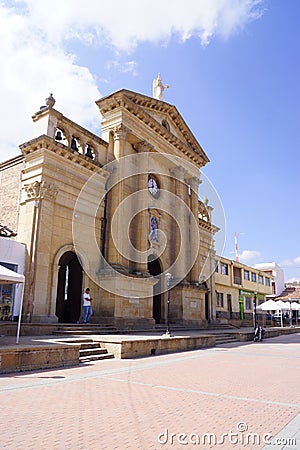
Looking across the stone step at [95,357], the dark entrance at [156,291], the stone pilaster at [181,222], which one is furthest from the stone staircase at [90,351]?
the stone pilaster at [181,222]

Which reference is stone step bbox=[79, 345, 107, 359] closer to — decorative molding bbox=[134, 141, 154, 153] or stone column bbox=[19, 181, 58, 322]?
stone column bbox=[19, 181, 58, 322]

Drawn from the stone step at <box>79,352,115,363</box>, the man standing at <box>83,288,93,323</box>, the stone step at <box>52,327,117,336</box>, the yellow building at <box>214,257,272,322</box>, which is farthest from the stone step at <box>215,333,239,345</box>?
the yellow building at <box>214,257,272,322</box>

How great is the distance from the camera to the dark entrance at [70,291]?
18.8m

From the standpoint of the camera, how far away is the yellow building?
40.2m

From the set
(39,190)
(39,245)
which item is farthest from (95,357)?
(39,190)

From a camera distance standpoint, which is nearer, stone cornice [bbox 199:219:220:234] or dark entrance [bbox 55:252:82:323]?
dark entrance [bbox 55:252:82:323]

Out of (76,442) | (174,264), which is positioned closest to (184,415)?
(76,442)

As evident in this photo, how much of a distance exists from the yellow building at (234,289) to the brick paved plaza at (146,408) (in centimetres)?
2954

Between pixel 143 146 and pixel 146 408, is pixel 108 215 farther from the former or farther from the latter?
pixel 146 408

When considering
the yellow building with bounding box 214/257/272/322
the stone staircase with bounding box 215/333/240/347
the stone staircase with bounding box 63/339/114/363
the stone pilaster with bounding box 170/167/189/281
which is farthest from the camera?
the yellow building with bounding box 214/257/272/322

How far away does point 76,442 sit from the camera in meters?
4.05

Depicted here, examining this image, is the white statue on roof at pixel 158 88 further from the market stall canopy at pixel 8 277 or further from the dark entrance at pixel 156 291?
the market stall canopy at pixel 8 277

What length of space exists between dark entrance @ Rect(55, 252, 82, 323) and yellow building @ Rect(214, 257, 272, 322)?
67.4ft

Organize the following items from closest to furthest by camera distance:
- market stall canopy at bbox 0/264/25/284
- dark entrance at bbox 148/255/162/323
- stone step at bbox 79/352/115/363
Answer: market stall canopy at bbox 0/264/25/284 → stone step at bbox 79/352/115/363 → dark entrance at bbox 148/255/162/323
